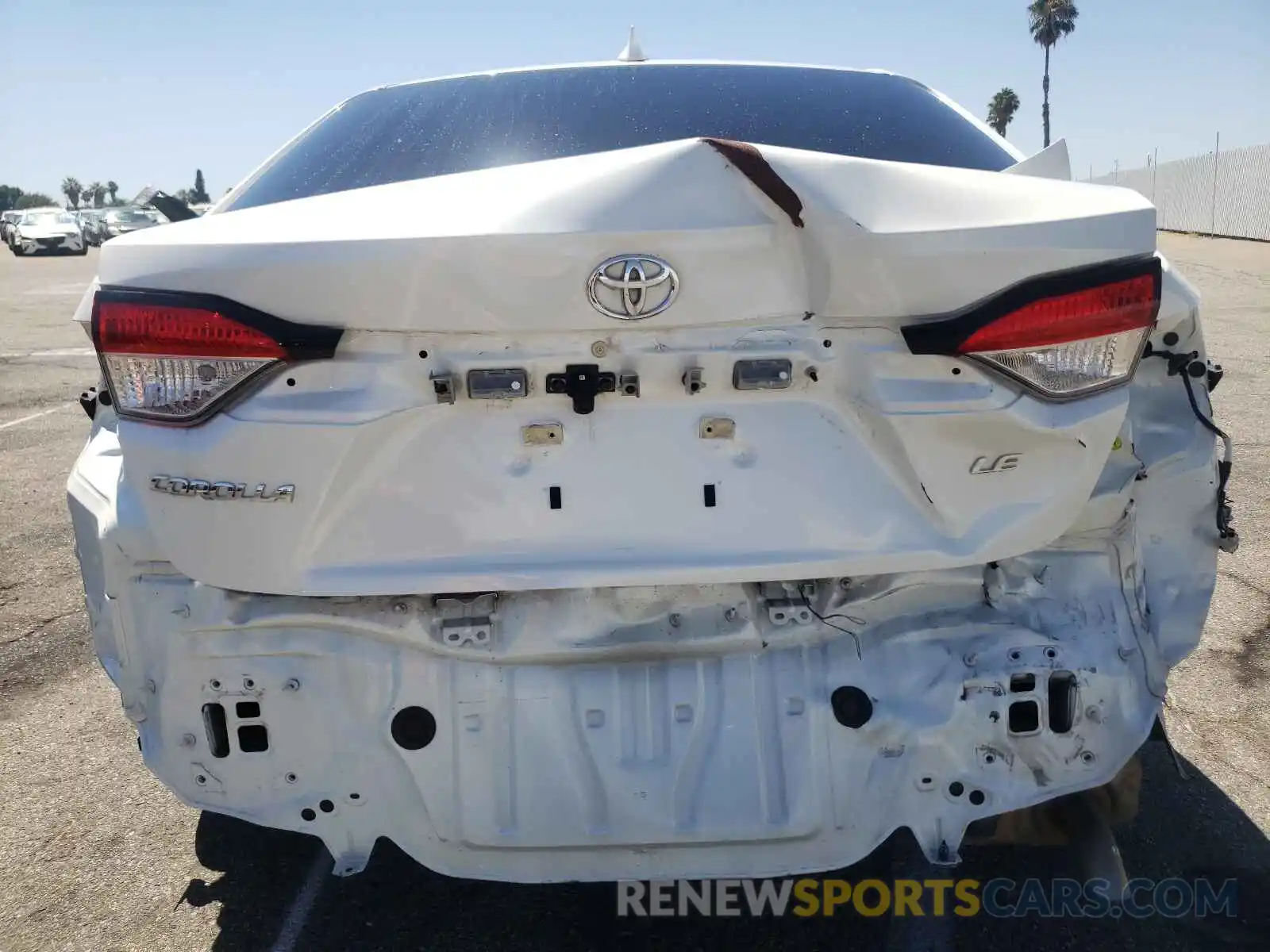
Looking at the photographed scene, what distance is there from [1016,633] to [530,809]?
1.04 meters

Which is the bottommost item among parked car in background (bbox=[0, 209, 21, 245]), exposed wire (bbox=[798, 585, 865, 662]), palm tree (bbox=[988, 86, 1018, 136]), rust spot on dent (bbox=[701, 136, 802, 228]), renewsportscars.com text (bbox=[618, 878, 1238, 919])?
renewsportscars.com text (bbox=[618, 878, 1238, 919])

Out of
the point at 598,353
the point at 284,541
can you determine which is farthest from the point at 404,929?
the point at 598,353

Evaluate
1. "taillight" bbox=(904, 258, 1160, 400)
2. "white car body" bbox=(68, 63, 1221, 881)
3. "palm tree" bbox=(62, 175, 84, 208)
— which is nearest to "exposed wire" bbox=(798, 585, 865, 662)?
"white car body" bbox=(68, 63, 1221, 881)

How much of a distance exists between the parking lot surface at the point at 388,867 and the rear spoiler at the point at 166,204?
1712mm

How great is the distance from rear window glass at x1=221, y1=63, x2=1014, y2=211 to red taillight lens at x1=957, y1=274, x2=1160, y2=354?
3.08ft

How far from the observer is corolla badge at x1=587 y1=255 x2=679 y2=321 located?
1.68 metres

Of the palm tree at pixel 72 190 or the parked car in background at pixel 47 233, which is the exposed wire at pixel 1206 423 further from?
the palm tree at pixel 72 190

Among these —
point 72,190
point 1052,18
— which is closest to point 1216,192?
point 1052,18

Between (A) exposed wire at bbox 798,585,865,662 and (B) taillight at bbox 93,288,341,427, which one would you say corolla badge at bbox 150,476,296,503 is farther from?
(A) exposed wire at bbox 798,585,865,662

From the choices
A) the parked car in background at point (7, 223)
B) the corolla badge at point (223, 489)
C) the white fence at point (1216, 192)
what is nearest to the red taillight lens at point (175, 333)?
the corolla badge at point (223, 489)

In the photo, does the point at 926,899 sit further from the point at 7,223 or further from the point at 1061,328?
the point at 7,223

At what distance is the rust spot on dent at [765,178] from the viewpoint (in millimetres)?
1690

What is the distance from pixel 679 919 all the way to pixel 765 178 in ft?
5.66

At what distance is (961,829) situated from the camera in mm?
1962
